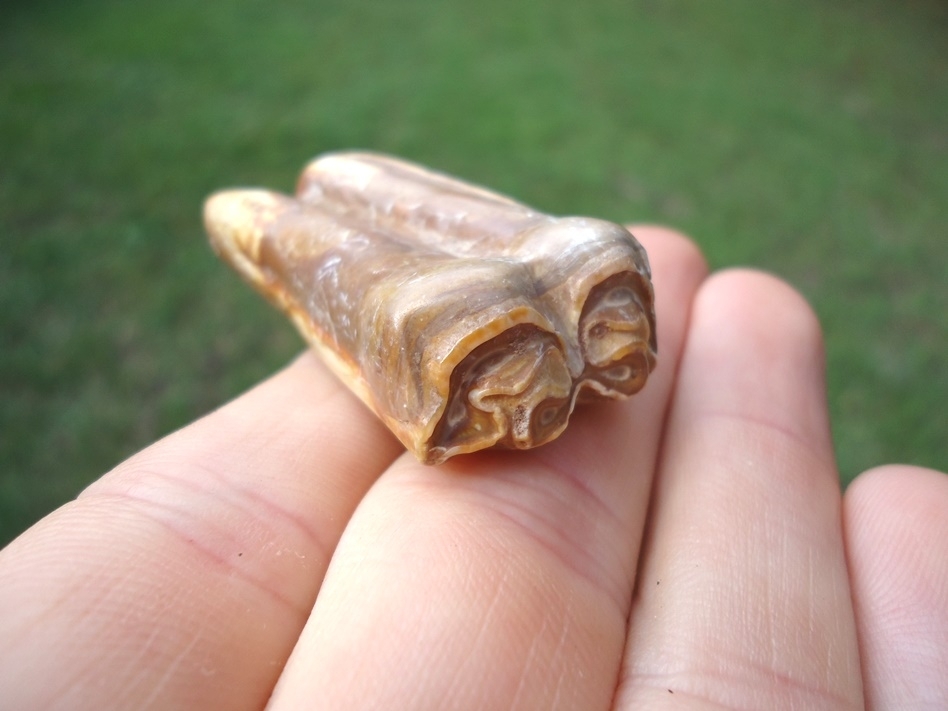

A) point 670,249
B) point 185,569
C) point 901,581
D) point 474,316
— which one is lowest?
point 901,581

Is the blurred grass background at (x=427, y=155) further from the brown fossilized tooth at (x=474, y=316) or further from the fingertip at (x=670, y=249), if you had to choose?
the brown fossilized tooth at (x=474, y=316)

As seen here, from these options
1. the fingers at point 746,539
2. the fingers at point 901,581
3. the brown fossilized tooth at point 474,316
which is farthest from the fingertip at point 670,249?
the fingers at point 901,581

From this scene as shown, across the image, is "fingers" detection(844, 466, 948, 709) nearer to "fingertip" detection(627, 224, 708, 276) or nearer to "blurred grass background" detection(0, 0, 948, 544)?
"fingertip" detection(627, 224, 708, 276)

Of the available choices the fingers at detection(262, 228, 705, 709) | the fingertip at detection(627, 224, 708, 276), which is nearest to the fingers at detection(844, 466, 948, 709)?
the fingers at detection(262, 228, 705, 709)

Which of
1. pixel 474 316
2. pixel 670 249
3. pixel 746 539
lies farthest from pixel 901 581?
pixel 670 249

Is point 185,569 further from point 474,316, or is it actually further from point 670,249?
point 670,249

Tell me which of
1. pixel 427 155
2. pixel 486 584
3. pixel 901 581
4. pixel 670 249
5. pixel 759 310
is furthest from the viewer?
pixel 427 155
